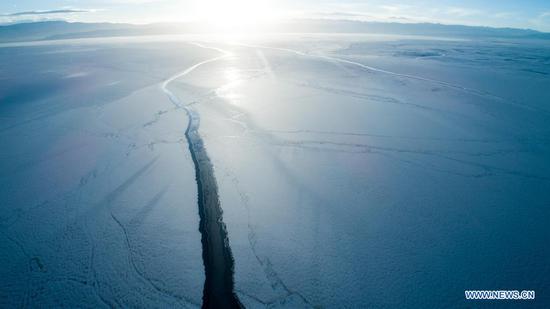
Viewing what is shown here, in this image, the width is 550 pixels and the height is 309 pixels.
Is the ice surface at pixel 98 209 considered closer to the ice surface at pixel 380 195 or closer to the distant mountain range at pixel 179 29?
the ice surface at pixel 380 195

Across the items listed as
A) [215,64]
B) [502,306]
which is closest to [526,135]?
[502,306]

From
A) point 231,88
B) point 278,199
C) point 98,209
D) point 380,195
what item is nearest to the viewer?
point 98,209

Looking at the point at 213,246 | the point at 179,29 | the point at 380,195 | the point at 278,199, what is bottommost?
the point at 213,246

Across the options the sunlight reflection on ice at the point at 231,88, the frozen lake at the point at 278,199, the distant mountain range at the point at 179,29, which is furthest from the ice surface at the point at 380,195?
the distant mountain range at the point at 179,29

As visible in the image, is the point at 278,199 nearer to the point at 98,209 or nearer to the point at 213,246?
the point at 213,246

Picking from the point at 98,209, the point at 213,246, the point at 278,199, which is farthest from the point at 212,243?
the point at 98,209

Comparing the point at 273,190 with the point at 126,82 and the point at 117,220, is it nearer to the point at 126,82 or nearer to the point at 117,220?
the point at 117,220

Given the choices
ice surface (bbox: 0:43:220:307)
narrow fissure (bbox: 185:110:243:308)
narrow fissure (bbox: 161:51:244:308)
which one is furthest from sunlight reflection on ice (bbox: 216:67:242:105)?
narrow fissure (bbox: 185:110:243:308)

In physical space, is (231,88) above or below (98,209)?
above
